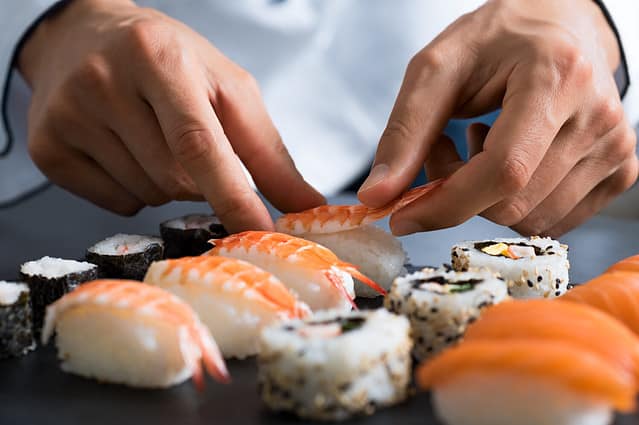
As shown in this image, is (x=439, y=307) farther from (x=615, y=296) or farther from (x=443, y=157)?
(x=443, y=157)

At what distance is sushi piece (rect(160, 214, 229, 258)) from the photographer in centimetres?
231

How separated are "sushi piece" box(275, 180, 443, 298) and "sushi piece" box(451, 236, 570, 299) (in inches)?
7.4

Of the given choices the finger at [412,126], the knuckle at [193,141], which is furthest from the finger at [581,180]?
the knuckle at [193,141]

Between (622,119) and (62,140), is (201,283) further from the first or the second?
(622,119)

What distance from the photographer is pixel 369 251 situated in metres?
2.05

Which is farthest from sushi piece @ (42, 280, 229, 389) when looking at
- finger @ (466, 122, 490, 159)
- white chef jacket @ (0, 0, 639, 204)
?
white chef jacket @ (0, 0, 639, 204)

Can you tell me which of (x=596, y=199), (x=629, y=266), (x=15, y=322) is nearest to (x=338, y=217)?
(x=629, y=266)

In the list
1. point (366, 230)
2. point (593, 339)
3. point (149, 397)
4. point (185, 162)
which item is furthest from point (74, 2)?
point (593, 339)

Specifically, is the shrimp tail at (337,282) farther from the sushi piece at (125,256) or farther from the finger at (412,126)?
the sushi piece at (125,256)

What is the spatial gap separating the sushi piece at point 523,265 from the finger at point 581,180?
16.7 inches

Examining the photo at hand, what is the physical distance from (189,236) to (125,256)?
324 millimetres

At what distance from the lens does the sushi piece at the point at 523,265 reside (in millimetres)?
1844

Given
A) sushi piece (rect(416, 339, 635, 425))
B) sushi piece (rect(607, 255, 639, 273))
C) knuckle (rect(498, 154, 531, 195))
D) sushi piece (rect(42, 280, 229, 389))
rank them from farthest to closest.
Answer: knuckle (rect(498, 154, 531, 195)), sushi piece (rect(607, 255, 639, 273)), sushi piece (rect(42, 280, 229, 389)), sushi piece (rect(416, 339, 635, 425))

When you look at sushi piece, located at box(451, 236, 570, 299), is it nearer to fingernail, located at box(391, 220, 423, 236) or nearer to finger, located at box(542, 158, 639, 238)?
fingernail, located at box(391, 220, 423, 236)
